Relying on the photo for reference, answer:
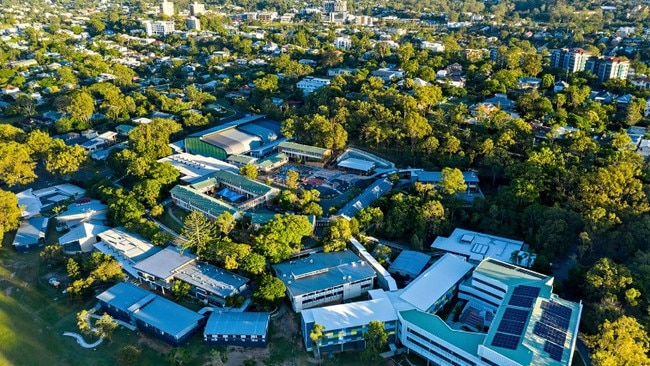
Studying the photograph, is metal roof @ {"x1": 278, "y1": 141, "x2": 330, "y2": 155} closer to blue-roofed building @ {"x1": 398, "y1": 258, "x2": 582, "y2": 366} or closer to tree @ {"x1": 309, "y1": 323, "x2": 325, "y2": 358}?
blue-roofed building @ {"x1": 398, "y1": 258, "x2": 582, "y2": 366}

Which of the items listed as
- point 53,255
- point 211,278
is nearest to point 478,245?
point 211,278

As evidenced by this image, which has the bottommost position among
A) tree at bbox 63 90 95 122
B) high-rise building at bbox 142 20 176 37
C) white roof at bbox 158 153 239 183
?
white roof at bbox 158 153 239 183

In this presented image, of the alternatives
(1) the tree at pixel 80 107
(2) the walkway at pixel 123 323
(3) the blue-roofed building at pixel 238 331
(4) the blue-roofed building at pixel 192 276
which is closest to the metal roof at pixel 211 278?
(4) the blue-roofed building at pixel 192 276

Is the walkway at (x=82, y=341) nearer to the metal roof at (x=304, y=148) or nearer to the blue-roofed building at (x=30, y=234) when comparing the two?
the blue-roofed building at (x=30, y=234)

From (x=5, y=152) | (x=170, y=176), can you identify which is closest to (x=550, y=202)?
(x=170, y=176)

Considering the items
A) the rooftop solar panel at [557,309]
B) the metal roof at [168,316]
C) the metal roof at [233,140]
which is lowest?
the metal roof at [168,316]

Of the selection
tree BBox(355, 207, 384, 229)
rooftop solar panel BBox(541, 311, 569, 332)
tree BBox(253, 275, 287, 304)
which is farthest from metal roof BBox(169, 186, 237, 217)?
rooftop solar panel BBox(541, 311, 569, 332)

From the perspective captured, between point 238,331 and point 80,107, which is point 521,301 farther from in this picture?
point 80,107
